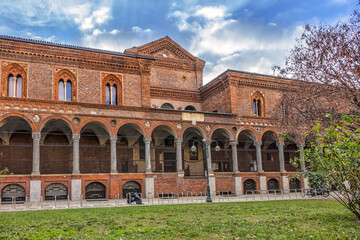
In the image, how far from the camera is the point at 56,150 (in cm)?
2938

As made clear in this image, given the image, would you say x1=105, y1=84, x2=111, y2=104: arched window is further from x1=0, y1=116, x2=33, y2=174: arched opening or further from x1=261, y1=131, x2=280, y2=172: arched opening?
x1=261, y1=131, x2=280, y2=172: arched opening

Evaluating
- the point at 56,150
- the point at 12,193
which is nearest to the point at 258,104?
the point at 56,150

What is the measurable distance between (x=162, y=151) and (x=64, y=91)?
412 inches

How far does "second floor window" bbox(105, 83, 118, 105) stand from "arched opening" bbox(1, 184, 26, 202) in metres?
8.97

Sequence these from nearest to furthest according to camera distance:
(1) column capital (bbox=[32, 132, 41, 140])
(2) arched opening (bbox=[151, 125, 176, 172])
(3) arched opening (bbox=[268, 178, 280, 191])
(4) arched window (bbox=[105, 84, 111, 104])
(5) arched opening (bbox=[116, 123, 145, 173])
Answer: (1) column capital (bbox=[32, 132, 41, 140]), (4) arched window (bbox=[105, 84, 111, 104]), (5) arched opening (bbox=[116, 123, 145, 173]), (2) arched opening (bbox=[151, 125, 176, 172]), (3) arched opening (bbox=[268, 178, 280, 191])

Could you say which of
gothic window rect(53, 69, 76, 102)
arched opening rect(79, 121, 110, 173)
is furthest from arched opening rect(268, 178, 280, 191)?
gothic window rect(53, 69, 76, 102)

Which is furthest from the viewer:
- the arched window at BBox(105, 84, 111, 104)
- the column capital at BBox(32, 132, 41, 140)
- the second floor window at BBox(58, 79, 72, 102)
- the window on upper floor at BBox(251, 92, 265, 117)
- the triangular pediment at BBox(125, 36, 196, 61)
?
the triangular pediment at BBox(125, 36, 196, 61)

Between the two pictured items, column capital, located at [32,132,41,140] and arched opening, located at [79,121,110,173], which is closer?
column capital, located at [32,132,41,140]

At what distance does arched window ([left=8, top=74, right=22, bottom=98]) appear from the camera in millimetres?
25812

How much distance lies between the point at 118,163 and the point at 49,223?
20829 millimetres

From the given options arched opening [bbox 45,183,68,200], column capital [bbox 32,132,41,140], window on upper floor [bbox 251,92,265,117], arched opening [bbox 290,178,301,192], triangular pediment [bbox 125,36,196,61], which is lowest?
arched opening [bbox 290,178,301,192]

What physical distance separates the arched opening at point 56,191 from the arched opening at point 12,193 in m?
1.59

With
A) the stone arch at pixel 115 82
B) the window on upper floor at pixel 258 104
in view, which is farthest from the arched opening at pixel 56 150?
the window on upper floor at pixel 258 104

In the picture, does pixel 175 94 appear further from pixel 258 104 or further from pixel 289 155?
pixel 289 155
